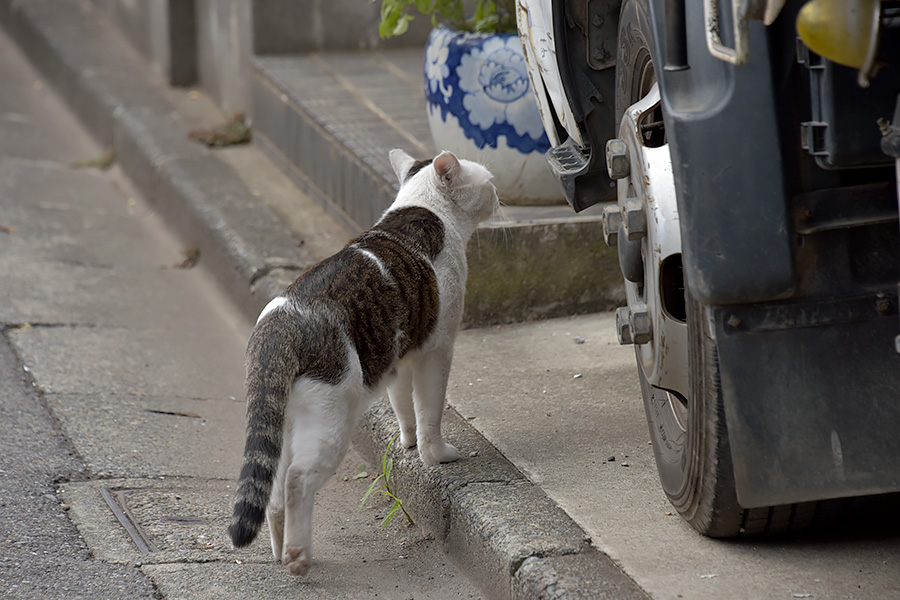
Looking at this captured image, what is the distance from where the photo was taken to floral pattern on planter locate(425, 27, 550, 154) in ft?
12.7

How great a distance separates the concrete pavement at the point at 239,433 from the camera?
2307 mm

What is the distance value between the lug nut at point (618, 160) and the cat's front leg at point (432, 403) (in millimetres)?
808

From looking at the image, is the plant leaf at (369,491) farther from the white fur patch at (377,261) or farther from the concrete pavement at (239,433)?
the white fur patch at (377,261)

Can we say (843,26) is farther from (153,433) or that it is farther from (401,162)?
(153,433)

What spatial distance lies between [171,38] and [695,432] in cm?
546

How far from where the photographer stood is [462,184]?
305 centimetres

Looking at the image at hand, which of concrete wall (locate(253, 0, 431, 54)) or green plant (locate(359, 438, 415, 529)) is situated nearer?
green plant (locate(359, 438, 415, 529))

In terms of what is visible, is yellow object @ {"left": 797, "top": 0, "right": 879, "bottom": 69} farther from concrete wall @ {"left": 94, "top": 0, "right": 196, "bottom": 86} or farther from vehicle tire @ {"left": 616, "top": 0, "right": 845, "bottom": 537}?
concrete wall @ {"left": 94, "top": 0, "right": 196, "bottom": 86}

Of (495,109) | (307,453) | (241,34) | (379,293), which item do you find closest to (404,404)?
(379,293)

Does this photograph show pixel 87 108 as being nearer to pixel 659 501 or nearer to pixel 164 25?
pixel 164 25

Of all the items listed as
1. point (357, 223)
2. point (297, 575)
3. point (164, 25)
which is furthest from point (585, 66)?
point (164, 25)

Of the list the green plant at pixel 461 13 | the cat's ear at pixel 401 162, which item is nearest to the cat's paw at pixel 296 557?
the cat's ear at pixel 401 162

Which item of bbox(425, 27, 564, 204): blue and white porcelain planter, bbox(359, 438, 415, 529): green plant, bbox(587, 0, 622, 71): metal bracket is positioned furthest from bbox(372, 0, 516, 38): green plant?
bbox(359, 438, 415, 529): green plant

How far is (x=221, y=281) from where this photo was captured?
4.80 metres
